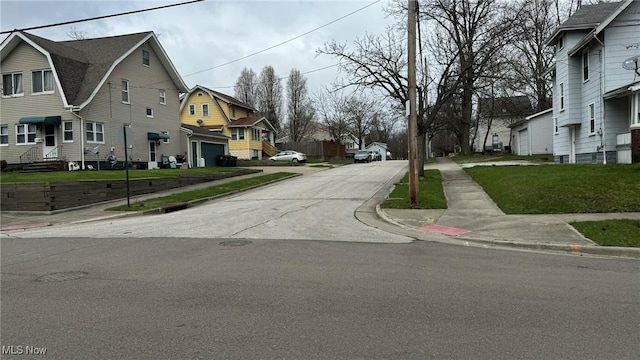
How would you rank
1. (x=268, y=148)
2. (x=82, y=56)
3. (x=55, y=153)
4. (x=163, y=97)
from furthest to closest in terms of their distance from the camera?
1. (x=268, y=148)
2. (x=163, y=97)
3. (x=82, y=56)
4. (x=55, y=153)

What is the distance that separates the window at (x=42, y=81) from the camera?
92.7 ft

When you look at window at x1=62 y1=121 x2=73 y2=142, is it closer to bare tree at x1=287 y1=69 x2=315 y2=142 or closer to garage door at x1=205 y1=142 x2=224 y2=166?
garage door at x1=205 y1=142 x2=224 y2=166

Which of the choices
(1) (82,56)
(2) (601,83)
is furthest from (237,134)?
(2) (601,83)

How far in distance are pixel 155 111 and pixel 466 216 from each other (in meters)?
28.4

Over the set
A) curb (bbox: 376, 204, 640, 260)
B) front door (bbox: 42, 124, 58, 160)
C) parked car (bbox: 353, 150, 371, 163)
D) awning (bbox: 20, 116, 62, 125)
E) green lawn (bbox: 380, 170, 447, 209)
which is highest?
awning (bbox: 20, 116, 62, 125)

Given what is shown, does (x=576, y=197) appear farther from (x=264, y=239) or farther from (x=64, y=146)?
(x=64, y=146)

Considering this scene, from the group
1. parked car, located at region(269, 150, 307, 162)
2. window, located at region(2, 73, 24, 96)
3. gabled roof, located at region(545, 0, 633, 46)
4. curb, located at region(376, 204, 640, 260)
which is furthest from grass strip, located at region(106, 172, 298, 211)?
parked car, located at region(269, 150, 307, 162)

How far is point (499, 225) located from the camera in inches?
424

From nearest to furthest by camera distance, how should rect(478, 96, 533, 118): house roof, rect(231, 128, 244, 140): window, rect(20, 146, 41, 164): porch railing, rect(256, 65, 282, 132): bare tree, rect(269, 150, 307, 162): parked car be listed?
rect(20, 146, 41, 164): porch railing, rect(269, 150, 307, 162): parked car, rect(231, 128, 244, 140): window, rect(478, 96, 533, 118): house roof, rect(256, 65, 282, 132): bare tree

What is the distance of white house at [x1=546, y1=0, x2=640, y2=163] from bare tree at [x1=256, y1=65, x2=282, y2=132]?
48206mm

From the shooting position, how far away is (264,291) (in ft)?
19.1

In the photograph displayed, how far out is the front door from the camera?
90.9 feet

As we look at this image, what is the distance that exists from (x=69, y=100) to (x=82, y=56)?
5.30 m

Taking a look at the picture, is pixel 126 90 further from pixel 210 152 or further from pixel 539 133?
pixel 539 133
